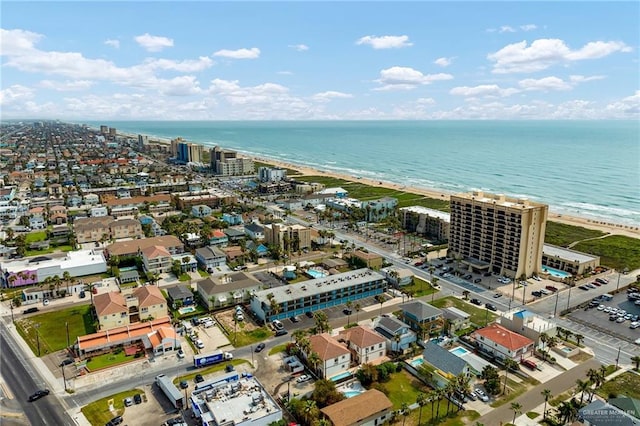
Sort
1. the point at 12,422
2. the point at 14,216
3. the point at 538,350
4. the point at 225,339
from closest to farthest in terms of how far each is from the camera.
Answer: the point at 12,422, the point at 538,350, the point at 225,339, the point at 14,216

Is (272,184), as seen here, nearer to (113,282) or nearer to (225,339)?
(113,282)

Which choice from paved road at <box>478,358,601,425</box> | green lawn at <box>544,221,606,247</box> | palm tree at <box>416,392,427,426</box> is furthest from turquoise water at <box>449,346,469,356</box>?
green lawn at <box>544,221,606,247</box>

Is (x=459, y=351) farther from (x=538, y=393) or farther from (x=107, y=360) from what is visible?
(x=107, y=360)

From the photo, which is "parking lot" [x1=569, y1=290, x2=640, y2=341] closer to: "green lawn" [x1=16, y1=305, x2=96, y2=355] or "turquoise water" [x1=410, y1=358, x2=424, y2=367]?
"turquoise water" [x1=410, y1=358, x2=424, y2=367]

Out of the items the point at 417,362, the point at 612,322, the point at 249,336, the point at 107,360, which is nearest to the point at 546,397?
the point at 417,362

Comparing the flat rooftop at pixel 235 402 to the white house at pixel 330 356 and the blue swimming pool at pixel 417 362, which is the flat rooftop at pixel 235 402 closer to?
the white house at pixel 330 356

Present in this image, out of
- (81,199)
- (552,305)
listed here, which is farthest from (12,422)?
(81,199)

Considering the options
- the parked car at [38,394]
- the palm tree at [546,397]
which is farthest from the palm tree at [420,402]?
the parked car at [38,394]
